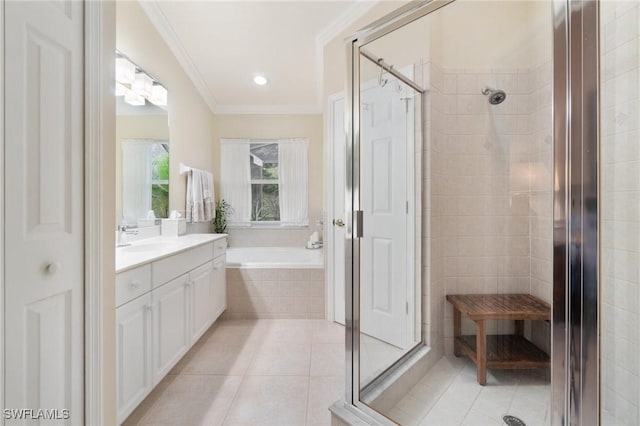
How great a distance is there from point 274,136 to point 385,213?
2.69m

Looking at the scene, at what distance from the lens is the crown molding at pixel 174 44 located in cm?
205

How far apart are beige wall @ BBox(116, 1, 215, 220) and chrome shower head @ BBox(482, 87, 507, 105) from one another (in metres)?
2.24

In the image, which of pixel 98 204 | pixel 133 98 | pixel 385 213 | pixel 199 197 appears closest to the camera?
pixel 98 204

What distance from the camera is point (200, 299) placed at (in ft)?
6.54

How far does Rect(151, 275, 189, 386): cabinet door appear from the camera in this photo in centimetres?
144

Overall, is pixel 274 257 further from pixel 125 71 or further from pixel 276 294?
pixel 125 71

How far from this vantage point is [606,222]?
3.75 ft

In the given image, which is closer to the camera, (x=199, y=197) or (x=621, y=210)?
(x=621, y=210)

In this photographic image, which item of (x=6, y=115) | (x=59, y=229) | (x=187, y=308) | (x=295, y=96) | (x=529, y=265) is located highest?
(x=295, y=96)

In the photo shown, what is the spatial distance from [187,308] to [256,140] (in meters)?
2.68

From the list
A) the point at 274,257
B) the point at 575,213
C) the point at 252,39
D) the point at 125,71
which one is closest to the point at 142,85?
the point at 125,71

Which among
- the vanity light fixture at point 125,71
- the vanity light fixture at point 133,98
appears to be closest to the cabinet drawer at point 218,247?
the vanity light fixture at point 133,98

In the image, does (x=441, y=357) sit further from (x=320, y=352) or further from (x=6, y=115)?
(x=6, y=115)

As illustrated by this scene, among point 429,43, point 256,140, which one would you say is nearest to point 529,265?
point 429,43
